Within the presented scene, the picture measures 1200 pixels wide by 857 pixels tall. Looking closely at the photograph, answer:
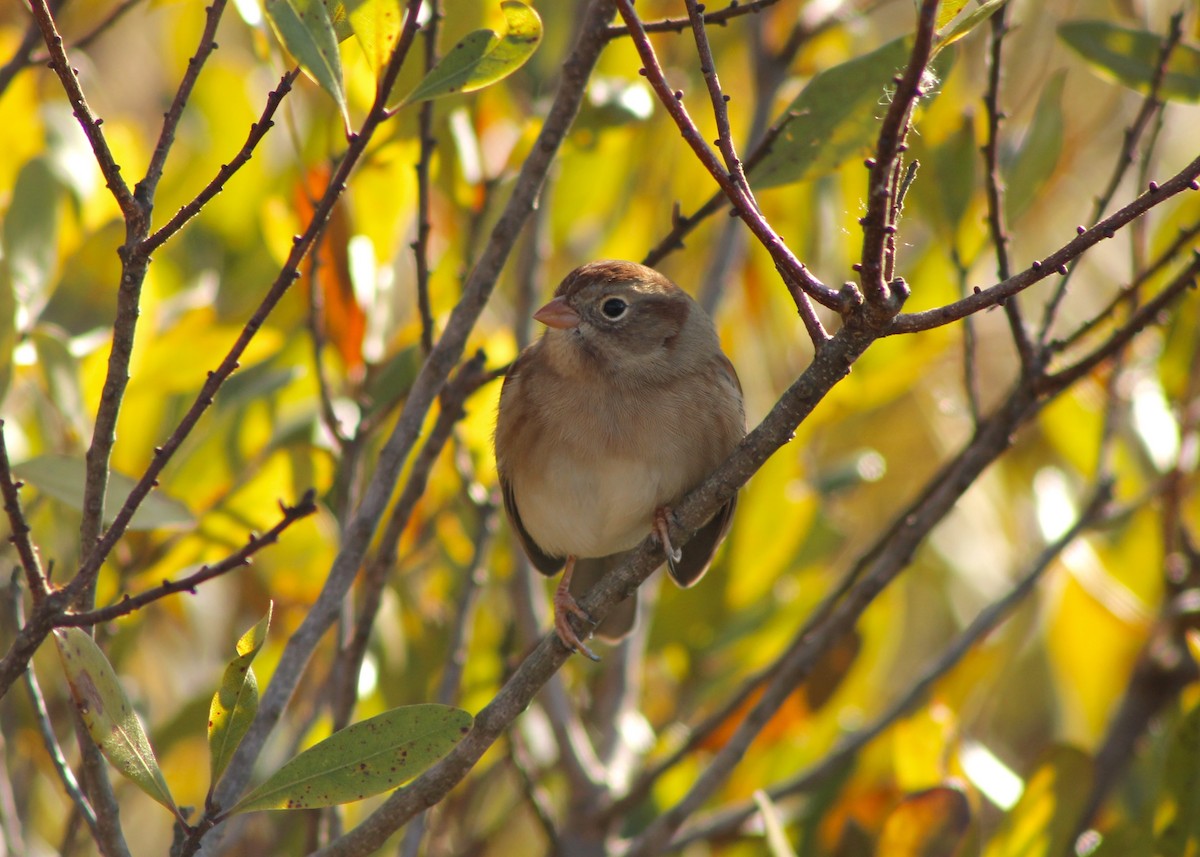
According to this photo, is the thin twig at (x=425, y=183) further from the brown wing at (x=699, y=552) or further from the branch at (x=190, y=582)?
the brown wing at (x=699, y=552)

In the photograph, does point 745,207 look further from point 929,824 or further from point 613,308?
point 929,824


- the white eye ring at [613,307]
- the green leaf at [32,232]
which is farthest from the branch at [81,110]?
the white eye ring at [613,307]

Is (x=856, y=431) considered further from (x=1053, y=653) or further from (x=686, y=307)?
(x=686, y=307)

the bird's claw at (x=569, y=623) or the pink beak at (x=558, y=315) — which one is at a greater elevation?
the pink beak at (x=558, y=315)

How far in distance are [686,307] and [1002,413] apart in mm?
992

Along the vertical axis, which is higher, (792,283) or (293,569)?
(293,569)

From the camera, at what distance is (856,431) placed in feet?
17.4

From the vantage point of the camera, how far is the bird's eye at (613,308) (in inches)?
144

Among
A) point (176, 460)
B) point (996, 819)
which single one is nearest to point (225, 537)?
point (176, 460)

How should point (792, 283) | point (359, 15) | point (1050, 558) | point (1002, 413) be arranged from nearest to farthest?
point (792, 283), point (359, 15), point (1002, 413), point (1050, 558)

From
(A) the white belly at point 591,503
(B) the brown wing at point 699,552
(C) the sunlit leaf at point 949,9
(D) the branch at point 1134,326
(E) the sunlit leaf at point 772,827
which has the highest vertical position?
(A) the white belly at point 591,503

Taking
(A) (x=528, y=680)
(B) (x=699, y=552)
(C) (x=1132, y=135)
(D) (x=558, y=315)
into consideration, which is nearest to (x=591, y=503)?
(B) (x=699, y=552)

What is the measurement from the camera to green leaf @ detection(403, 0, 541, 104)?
247cm

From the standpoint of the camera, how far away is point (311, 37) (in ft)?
7.54
